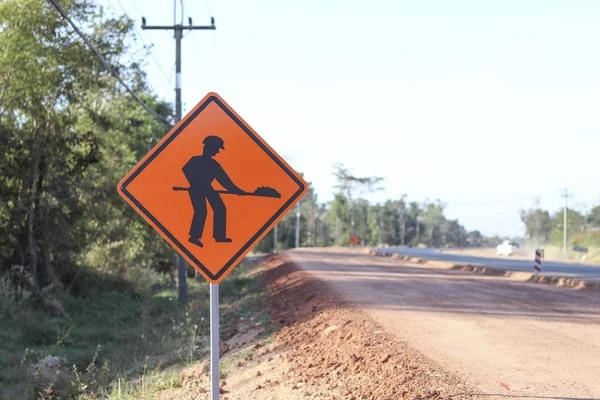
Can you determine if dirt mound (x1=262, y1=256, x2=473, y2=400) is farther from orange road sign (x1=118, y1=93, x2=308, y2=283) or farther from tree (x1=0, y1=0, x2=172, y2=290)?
tree (x1=0, y1=0, x2=172, y2=290)

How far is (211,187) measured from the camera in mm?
5223

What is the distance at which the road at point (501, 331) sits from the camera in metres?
7.24

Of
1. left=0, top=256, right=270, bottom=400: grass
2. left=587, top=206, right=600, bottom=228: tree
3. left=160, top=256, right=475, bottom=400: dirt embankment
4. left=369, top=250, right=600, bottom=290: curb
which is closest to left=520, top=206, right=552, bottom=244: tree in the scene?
left=587, top=206, right=600, bottom=228: tree

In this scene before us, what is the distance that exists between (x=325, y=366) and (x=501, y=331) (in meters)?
3.73

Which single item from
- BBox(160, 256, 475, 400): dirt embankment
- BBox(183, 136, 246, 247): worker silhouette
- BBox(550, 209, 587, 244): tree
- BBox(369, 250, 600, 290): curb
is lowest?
BBox(160, 256, 475, 400): dirt embankment

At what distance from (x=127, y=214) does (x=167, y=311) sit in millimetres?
8516

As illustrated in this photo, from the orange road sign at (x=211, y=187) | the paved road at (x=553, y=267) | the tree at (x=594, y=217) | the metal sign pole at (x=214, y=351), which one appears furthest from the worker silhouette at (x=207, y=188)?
the tree at (x=594, y=217)

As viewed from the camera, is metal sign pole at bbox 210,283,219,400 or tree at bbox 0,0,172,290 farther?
tree at bbox 0,0,172,290

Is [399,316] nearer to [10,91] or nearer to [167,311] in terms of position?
[167,311]

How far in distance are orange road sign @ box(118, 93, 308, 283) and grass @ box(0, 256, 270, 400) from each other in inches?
174

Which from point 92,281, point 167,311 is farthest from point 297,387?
point 92,281

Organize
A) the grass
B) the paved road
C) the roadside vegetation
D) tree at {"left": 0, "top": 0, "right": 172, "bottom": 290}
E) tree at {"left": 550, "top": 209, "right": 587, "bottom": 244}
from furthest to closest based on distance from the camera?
tree at {"left": 550, "top": 209, "right": 587, "bottom": 244}
the roadside vegetation
the paved road
tree at {"left": 0, "top": 0, "right": 172, "bottom": 290}
the grass

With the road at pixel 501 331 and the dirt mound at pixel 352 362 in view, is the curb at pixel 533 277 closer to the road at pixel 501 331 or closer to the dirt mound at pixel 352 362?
the road at pixel 501 331

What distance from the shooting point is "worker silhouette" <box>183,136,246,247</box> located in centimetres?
518
